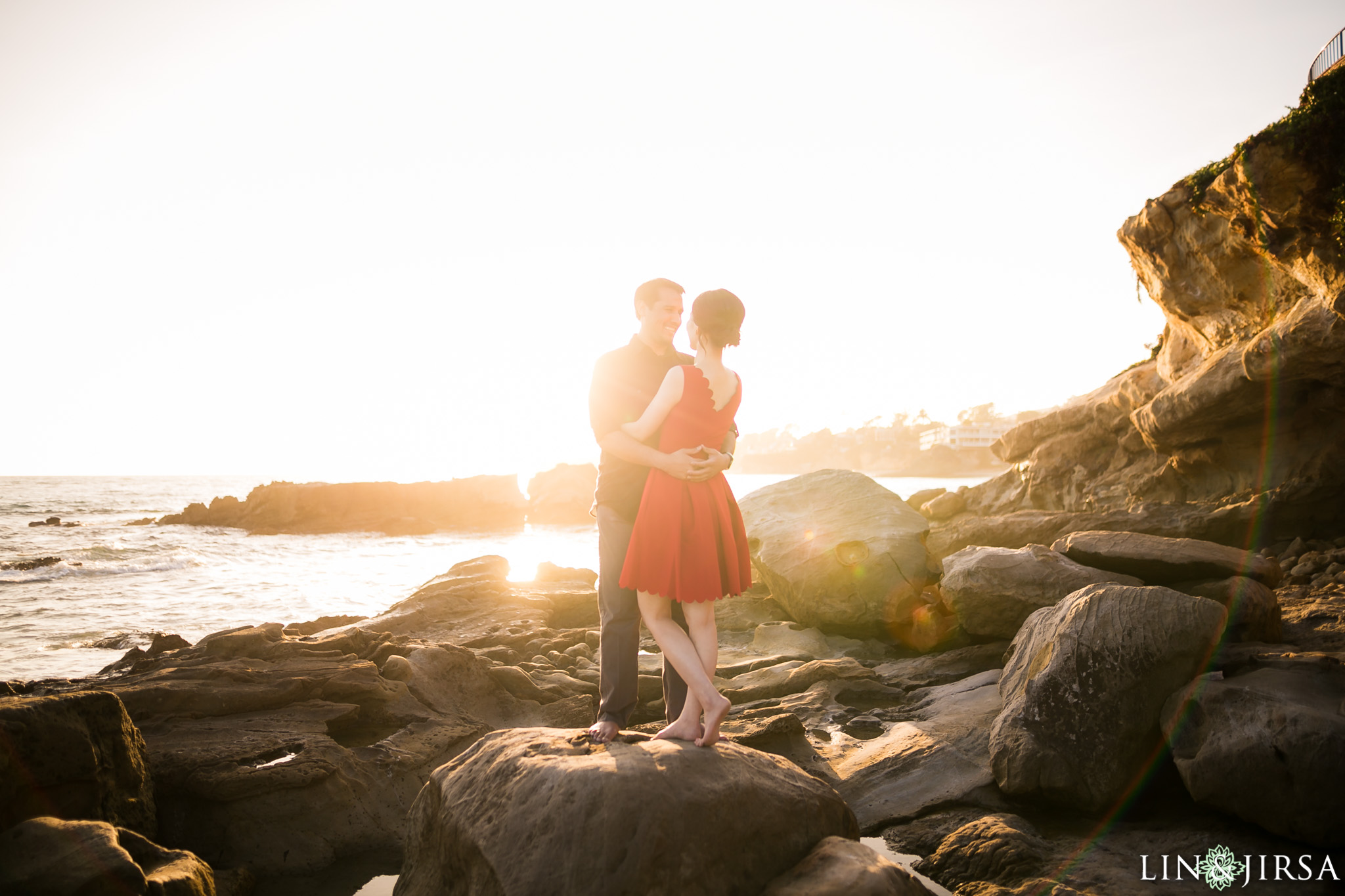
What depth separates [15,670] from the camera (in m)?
7.56

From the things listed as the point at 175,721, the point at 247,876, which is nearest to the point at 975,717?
the point at 247,876

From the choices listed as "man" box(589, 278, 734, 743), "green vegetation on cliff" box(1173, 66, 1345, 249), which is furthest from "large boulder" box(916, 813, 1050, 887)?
"green vegetation on cliff" box(1173, 66, 1345, 249)

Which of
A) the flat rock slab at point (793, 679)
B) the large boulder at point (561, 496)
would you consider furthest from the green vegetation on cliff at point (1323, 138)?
the large boulder at point (561, 496)

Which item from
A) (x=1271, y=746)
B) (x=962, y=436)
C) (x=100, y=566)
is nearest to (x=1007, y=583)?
(x=1271, y=746)

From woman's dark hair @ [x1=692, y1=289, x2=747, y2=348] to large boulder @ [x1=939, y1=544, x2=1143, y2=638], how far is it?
166 inches

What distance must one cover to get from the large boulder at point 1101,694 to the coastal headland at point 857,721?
0.01m

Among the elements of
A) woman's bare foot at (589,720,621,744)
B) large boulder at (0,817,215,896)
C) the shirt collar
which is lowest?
large boulder at (0,817,215,896)

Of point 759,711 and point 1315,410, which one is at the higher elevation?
point 1315,410

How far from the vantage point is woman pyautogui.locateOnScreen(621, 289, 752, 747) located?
10.2 ft

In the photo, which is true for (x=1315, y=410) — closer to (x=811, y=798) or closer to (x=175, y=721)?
(x=811, y=798)

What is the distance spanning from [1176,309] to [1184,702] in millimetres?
10151

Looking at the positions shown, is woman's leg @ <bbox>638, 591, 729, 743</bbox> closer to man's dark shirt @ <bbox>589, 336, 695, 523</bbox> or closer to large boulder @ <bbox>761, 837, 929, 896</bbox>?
man's dark shirt @ <bbox>589, 336, 695, 523</bbox>

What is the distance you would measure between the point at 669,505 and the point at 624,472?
0.40 metres

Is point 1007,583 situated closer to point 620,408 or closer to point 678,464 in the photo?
point 678,464
